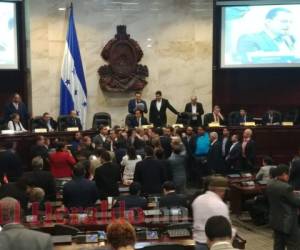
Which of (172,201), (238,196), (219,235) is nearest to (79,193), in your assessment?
(172,201)

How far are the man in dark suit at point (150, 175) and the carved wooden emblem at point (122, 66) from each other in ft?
22.7

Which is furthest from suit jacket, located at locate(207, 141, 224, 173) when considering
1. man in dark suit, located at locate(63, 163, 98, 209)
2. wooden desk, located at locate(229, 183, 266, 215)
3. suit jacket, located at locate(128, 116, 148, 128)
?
man in dark suit, located at locate(63, 163, 98, 209)

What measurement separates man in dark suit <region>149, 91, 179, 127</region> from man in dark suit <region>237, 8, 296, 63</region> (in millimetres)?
2739

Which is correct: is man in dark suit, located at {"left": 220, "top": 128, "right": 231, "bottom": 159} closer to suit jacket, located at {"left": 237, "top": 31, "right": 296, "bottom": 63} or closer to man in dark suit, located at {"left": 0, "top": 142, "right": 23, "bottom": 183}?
suit jacket, located at {"left": 237, "top": 31, "right": 296, "bottom": 63}

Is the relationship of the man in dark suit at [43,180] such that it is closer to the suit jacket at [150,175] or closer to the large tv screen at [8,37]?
the suit jacket at [150,175]

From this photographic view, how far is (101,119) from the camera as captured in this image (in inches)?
528

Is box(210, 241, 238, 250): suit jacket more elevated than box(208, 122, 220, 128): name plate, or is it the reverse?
box(208, 122, 220, 128): name plate

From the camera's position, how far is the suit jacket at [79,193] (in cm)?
655

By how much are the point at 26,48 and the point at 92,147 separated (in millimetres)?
5294

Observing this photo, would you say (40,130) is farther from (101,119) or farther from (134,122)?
(134,122)

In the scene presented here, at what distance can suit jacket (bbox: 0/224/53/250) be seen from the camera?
144 inches

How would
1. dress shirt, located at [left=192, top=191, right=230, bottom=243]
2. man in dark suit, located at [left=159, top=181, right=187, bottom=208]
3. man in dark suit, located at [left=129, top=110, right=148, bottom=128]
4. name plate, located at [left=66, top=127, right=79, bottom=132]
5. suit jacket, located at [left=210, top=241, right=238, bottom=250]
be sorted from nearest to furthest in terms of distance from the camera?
suit jacket, located at [left=210, top=241, right=238, bottom=250], dress shirt, located at [left=192, top=191, right=230, bottom=243], man in dark suit, located at [left=159, top=181, right=187, bottom=208], name plate, located at [left=66, top=127, right=79, bottom=132], man in dark suit, located at [left=129, top=110, right=148, bottom=128]

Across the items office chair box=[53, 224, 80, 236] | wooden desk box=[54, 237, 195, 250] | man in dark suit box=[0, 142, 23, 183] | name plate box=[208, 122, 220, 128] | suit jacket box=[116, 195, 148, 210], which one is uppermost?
name plate box=[208, 122, 220, 128]

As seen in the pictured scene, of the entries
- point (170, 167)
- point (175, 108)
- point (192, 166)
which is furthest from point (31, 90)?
point (170, 167)
